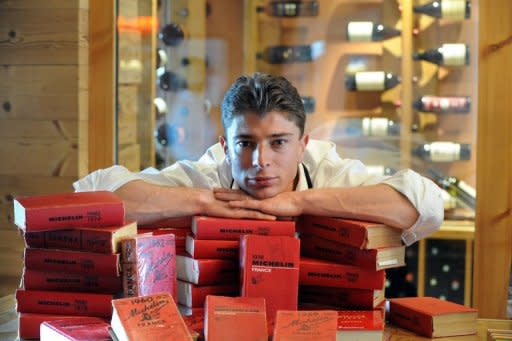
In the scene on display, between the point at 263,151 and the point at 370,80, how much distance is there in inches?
Result: 64.8

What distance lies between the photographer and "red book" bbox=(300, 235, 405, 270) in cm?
187

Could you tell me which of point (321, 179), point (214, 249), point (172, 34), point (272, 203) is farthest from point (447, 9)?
point (214, 249)

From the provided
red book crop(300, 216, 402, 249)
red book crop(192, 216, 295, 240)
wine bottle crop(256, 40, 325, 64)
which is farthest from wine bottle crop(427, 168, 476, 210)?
red book crop(192, 216, 295, 240)

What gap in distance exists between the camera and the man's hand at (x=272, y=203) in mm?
2104

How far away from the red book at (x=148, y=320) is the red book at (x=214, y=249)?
0.92 ft

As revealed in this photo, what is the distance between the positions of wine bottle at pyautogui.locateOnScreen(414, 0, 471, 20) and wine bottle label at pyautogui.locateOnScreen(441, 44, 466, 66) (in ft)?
0.39

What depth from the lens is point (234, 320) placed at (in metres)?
1.63

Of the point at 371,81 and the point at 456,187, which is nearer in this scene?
the point at 456,187

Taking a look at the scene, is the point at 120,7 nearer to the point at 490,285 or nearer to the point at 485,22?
the point at 485,22

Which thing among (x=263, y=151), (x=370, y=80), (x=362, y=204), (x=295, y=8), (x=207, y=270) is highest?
(x=295, y=8)

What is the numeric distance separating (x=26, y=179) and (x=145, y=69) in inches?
29.5

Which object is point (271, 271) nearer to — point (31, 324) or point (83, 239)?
point (83, 239)

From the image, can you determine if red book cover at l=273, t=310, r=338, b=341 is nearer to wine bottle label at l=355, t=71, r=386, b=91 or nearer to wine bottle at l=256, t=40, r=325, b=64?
wine bottle label at l=355, t=71, r=386, b=91

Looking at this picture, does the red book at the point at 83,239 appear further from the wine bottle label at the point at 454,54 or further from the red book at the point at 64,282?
the wine bottle label at the point at 454,54
